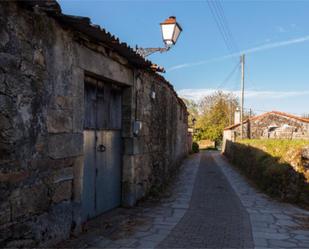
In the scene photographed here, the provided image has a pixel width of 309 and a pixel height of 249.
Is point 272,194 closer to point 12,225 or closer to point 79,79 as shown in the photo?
point 79,79

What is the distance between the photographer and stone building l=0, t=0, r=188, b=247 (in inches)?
151

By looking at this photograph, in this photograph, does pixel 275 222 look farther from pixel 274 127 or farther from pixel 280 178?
pixel 274 127

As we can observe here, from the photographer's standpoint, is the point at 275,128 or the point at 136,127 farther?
the point at 275,128

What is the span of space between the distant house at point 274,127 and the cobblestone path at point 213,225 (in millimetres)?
20215

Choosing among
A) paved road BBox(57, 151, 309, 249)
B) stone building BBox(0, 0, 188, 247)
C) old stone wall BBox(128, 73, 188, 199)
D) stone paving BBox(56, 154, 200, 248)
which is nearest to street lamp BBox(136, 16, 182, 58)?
stone building BBox(0, 0, 188, 247)

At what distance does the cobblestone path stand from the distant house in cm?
2022

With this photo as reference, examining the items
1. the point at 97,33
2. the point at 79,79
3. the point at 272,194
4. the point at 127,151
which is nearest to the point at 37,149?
the point at 79,79

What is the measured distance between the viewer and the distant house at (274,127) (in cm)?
2867

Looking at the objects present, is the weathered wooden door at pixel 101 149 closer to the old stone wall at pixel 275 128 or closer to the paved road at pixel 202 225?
the paved road at pixel 202 225

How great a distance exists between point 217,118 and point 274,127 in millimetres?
17652

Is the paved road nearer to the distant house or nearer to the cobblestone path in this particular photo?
the cobblestone path

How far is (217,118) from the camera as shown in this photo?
159 ft

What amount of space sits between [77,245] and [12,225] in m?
1.20

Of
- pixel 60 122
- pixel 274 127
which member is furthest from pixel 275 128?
pixel 60 122
